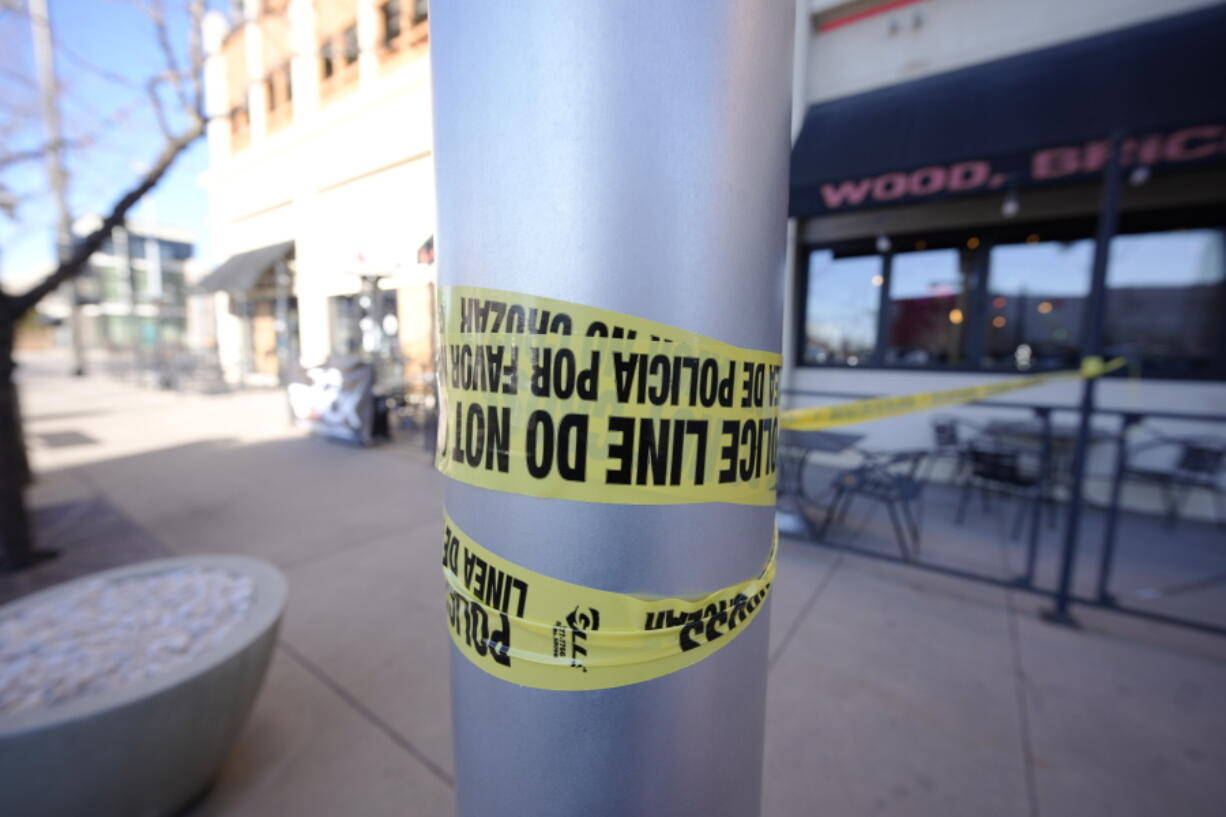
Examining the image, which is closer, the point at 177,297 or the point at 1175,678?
the point at 1175,678

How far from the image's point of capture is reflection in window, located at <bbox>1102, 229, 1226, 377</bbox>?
523 centimetres

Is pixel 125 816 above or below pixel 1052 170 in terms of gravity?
below

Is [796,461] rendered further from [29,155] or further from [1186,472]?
[29,155]

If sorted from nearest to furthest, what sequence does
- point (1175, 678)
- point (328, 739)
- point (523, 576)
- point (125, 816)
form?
point (523, 576) < point (125, 816) < point (328, 739) < point (1175, 678)

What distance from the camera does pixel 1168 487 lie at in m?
5.07

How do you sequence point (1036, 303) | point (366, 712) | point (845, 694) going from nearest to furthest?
point (366, 712), point (845, 694), point (1036, 303)

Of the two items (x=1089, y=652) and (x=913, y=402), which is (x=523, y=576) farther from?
(x=1089, y=652)

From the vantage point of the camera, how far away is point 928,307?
6.70 metres

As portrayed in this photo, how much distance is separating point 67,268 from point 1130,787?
6.67 meters

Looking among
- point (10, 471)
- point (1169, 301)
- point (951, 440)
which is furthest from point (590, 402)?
point (1169, 301)

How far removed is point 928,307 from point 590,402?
725 cm

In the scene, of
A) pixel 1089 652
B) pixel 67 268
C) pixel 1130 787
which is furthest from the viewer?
pixel 67 268

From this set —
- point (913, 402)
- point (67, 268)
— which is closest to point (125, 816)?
point (913, 402)

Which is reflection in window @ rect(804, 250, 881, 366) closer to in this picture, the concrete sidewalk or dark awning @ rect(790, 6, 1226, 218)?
dark awning @ rect(790, 6, 1226, 218)
